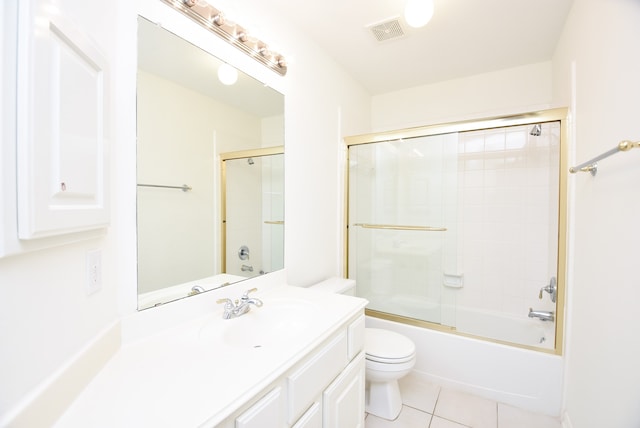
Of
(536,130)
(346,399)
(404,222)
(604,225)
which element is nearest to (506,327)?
(404,222)

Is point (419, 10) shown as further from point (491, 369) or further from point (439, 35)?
point (491, 369)

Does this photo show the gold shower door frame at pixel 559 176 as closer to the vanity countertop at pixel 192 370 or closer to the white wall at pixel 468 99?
the white wall at pixel 468 99

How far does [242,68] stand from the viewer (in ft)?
4.94

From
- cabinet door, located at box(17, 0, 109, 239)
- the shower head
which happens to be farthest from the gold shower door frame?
cabinet door, located at box(17, 0, 109, 239)

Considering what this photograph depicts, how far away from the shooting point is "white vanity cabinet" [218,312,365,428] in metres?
0.79

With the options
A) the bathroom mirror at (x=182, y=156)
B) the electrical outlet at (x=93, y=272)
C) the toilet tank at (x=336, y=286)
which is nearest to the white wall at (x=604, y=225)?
the toilet tank at (x=336, y=286)

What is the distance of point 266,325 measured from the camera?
1.32 metres

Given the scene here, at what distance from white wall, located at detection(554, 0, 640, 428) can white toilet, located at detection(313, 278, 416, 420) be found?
84cm

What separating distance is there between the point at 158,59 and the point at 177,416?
123cm

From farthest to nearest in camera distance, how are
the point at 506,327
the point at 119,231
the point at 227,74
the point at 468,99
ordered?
the point at 468,99, the point at 506,327, the point at 227,74, the point at 119,231

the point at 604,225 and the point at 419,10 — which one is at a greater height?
the point at 419,10

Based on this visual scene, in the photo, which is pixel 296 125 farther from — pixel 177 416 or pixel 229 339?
pixel 177 416

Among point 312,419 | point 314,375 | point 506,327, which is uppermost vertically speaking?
point 314,375

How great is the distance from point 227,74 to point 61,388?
1376mm
